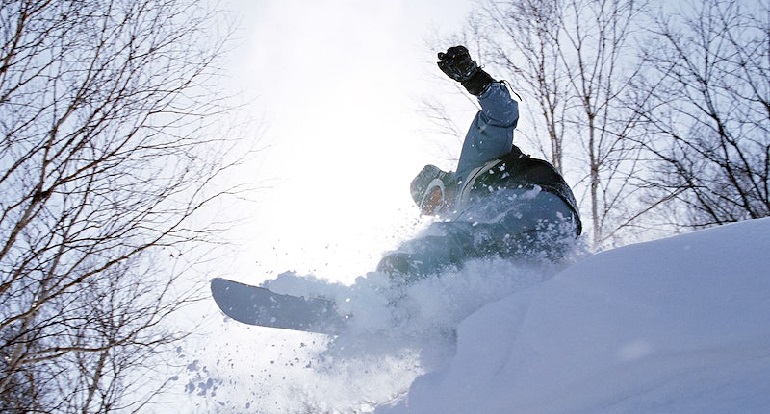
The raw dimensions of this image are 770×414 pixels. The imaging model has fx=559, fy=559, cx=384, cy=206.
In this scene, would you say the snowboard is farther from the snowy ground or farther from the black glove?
the black glove

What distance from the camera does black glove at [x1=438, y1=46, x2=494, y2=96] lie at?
3170 mm

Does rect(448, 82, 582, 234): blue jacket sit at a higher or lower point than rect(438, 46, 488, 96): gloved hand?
lower

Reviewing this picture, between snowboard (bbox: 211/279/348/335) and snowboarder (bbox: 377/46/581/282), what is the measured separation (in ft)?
1.17

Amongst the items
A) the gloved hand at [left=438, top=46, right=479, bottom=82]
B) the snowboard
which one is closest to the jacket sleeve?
the gloved hand at [left=438, top=46, right=479, bottom=82]

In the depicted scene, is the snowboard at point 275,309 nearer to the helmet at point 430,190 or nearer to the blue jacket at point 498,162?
the blue jacket at point 498,162

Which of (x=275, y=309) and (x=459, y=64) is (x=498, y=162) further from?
(x=275, y=309)

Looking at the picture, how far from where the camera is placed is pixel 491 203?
322 centimetres

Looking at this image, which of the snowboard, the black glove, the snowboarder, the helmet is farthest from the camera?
the helmet

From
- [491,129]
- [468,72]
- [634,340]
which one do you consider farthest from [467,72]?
[634,340]

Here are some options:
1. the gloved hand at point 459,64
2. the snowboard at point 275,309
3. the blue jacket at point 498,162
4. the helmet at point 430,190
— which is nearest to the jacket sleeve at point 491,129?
the blue jacket at point 498,162

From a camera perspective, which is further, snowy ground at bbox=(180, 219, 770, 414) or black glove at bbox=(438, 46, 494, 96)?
black glove at bbox=(438, 46, 494, 96)

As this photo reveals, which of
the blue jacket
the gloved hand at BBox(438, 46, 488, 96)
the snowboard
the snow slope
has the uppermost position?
the gloved hand at BBox(438, 46, 488, 96)

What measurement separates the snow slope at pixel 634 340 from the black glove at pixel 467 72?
1452 mm

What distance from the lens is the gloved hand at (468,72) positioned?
3.17 metres
